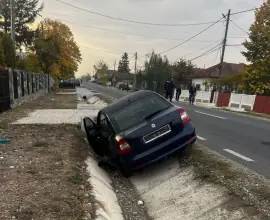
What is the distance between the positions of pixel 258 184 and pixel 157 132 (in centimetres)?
201

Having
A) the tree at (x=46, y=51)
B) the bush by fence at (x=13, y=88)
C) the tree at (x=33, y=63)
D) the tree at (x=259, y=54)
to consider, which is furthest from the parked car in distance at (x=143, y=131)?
the tree at (x=33, y=63)

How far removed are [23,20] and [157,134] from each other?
148ft

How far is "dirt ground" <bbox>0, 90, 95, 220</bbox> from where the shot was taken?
3990 millimetres

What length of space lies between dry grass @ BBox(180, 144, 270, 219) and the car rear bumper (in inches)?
20.3

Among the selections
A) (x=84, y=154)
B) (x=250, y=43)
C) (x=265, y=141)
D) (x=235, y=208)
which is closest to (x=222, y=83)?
(x=250, y=43)

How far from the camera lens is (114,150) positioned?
6246 mm

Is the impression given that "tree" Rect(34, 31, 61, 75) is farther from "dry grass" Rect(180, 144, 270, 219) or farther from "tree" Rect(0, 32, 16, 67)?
"dry grass" Rect(180, 144, 270, 219)

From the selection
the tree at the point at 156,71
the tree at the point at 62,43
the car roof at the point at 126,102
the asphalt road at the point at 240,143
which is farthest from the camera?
the tree at the point at 156,71

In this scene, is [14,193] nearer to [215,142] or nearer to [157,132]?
[157,132]

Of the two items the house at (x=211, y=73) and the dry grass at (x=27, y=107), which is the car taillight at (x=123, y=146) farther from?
the house at (x=211, y=73)

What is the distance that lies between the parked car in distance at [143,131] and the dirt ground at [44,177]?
2.74 ft

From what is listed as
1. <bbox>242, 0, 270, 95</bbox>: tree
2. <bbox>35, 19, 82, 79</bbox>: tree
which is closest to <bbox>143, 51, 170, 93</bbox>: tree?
<bbox>35, 19, 82, 79</bbox>: tree

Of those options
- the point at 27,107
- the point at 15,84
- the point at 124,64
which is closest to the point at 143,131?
the point at 27,107

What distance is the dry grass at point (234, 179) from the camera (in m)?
4.22
